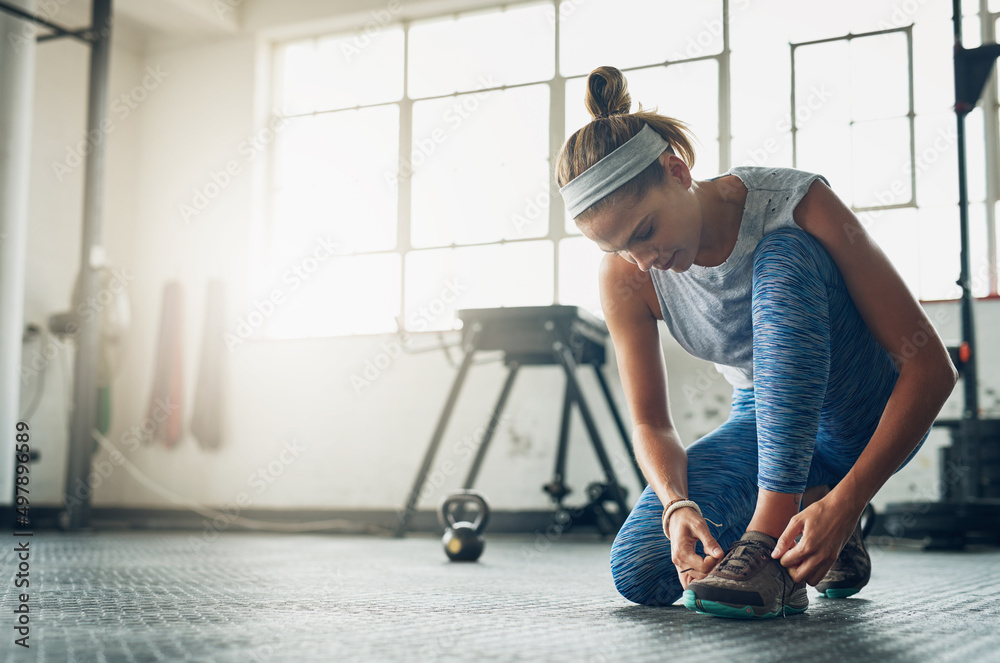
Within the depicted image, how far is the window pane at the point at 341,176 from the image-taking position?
14.7 ft

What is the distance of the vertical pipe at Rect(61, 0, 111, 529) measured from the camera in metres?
3.51

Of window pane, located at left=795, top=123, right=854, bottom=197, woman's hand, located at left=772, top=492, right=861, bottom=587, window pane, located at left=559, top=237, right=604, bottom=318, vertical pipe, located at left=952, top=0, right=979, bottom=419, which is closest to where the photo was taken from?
woman's hand, located at left=772, top=492, right=861, bottom=587

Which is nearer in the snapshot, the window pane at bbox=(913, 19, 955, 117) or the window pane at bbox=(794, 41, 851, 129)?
the window pane at bbox=(913, 19, 955, 117)

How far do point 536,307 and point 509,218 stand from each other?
1119mm

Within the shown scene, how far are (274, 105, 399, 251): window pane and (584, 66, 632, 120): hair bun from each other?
10.8 feet

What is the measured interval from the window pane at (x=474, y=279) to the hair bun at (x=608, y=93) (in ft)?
9.45

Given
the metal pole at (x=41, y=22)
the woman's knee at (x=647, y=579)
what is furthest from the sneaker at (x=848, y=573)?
the metal pole at (x=41, y=22)

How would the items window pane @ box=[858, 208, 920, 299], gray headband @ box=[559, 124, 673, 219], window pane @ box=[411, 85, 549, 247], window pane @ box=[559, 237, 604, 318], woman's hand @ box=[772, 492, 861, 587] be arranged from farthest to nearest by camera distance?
window pane @ box=[411, 85, 549, 247]
window pane @ box=[559, 237, 604, 318]
window pane @ box=[858, 208, 920, 299]
gray headband @ box=[559, 124, 673, 219]
woman's hand @ box=[772, 492, 861, 587]

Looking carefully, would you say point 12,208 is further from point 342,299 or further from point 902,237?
point 902,237

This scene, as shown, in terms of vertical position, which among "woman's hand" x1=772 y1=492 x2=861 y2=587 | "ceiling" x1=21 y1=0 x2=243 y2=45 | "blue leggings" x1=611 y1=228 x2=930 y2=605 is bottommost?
"woman's hand" x1=772 y1=492 x2=861 y2=587

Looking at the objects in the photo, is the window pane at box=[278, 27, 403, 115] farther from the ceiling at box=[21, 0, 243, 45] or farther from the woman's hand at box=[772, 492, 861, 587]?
the woman's hand at box=[772, 492, 861, 587]

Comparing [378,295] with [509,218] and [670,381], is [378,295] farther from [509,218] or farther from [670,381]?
[670,381]

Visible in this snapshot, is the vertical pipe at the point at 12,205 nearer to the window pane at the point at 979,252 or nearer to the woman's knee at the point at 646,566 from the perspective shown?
the woman's knee at the point at 646,566

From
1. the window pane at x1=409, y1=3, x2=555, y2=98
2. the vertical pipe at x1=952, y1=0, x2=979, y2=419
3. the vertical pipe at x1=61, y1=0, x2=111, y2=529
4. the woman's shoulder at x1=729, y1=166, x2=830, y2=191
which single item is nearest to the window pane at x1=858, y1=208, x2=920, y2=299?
the vertical pipe at x1=952, y1=0, x2=979, y2=419
